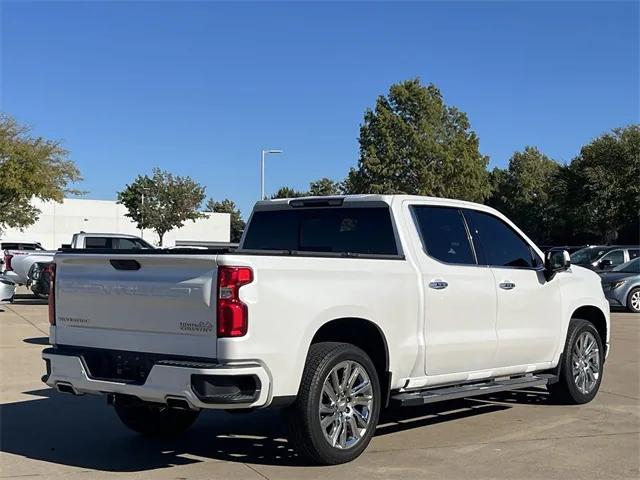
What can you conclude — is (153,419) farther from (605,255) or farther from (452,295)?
(605,255)

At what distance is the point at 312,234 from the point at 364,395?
1798mm

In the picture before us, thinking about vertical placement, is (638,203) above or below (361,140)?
below

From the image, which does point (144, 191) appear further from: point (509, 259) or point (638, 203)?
point (509, 259)

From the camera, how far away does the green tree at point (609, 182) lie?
4088 centimetres

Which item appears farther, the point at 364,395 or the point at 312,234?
the point at 312,234

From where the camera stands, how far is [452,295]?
21.4ft

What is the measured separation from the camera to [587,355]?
823 cm

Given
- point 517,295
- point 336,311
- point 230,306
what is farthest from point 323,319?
point 517,295

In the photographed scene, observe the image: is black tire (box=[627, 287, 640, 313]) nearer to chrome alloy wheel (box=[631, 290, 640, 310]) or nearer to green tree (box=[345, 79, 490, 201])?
chrome alloy wheel (box=[631, 290, 640, 310])

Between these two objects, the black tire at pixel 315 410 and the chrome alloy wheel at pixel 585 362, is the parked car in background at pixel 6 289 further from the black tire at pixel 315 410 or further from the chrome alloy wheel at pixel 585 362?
the black tire at pixel 315 410

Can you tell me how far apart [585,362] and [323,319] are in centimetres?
394

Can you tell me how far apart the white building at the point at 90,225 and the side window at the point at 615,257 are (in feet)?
153

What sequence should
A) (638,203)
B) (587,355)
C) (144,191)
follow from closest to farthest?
(587,355) → (638,203) → (144,191)

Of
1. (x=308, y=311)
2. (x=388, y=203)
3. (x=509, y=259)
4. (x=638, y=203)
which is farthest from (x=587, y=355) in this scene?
(x=638, y=203)
